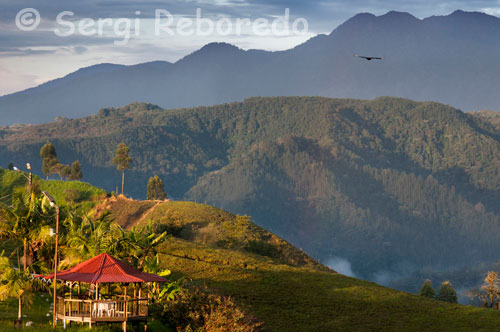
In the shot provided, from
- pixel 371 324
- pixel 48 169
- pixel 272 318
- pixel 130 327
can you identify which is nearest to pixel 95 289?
pixel 130 327

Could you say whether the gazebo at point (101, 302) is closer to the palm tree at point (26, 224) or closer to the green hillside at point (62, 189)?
the palm tree at point (26, 224)

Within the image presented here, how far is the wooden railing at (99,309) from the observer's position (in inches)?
1759

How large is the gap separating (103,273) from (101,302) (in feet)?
6.05

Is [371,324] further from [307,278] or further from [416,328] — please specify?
[307,278]

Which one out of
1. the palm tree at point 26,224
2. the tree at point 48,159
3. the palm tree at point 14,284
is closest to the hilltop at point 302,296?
the palm tree at point 26,224

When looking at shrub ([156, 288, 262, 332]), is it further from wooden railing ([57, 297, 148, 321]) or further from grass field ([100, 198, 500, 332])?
grass field ([100, 198, 500, 332])

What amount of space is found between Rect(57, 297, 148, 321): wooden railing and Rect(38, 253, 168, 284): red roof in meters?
1.37

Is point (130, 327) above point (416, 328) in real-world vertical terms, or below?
above

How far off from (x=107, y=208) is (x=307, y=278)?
185 ft

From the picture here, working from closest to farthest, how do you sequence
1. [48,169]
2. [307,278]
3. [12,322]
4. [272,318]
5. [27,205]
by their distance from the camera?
[12,322] → [27,205] → [272,318] → [307,278] → [48,169]

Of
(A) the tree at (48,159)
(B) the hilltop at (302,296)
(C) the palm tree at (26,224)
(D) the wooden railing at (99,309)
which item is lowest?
(A) the tree at (48,159)

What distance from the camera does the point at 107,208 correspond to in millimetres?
130625

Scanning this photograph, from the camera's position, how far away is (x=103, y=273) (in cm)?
4572

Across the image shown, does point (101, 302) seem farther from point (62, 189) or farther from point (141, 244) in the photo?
point (62, 189)
